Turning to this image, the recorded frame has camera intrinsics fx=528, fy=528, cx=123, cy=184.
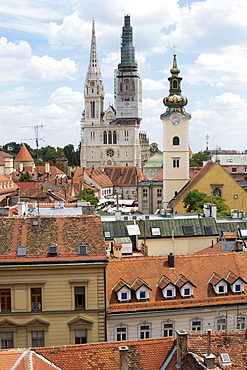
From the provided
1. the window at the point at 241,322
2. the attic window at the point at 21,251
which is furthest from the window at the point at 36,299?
the window at the point at 241,322

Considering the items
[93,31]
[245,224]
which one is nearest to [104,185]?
[93,31]

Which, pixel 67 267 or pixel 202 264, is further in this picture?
pixel 202 264

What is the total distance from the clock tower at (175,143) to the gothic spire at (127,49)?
97.0m

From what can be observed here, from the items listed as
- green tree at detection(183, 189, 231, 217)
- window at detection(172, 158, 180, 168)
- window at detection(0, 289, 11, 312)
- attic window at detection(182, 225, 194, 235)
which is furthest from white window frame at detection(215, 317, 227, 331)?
window at detection(172, 158, 180, 168)

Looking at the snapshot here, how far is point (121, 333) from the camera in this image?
25.3 metres

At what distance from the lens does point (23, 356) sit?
61.1 feet

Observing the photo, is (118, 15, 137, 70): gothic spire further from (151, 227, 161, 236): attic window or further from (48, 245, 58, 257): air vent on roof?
(48, 245, 58, 257): air vent on roof

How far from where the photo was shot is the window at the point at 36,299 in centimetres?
2467

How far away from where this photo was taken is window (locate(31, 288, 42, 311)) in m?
24.7

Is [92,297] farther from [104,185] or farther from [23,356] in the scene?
[104,185]

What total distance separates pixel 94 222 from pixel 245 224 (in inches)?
692

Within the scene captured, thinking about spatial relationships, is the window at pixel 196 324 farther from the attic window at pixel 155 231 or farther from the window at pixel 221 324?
the attic window at pixel 155 231

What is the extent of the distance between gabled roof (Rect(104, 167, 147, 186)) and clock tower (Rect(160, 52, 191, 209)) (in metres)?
53.9

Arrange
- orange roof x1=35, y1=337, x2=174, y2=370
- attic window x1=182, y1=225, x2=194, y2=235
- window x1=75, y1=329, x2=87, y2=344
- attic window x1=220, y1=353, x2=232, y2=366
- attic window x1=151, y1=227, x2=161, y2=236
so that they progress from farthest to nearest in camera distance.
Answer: attic window x1=182, y1=225, x2=194, y2=235 < attic window x1=151, y1=227, x2=161, y2=236 < window x1=75, y1=329, x2=87, y2=344 < orange roof x1=35, y1=337, x2=174, y2=370 < attic window x1=220, y1=353, x2=232, y2=366
